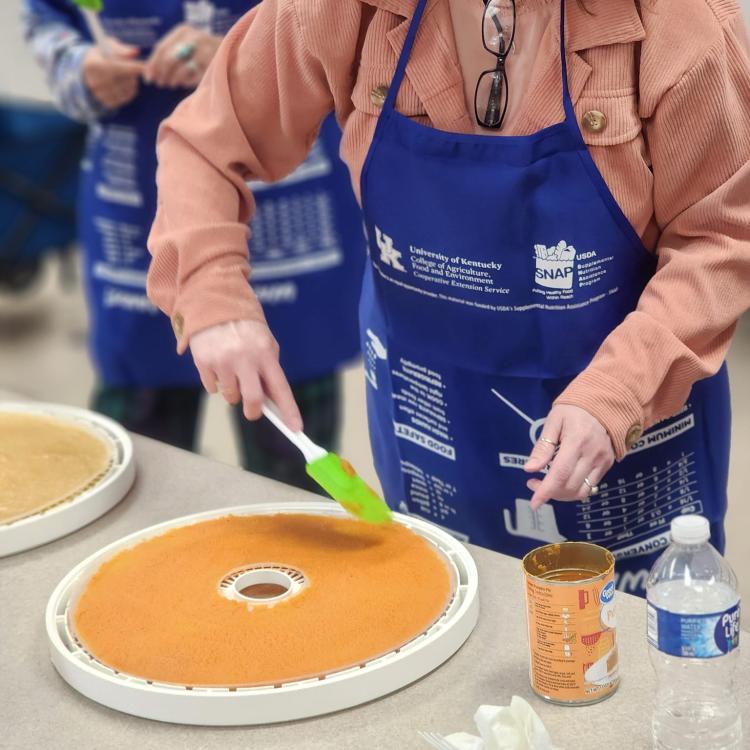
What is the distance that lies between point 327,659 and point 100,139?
161 cm

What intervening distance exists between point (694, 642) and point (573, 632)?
0.14 meters

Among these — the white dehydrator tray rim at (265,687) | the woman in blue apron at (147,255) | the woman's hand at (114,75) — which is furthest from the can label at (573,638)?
the woman's hand at (114,75)

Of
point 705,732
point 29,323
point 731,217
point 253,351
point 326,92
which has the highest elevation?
point 326,92

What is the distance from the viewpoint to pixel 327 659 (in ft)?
4.01

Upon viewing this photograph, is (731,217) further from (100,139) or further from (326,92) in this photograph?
(100,139)

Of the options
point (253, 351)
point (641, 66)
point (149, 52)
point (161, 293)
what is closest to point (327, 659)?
point (253, 351)

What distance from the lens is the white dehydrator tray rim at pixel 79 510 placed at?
1519 millimetres

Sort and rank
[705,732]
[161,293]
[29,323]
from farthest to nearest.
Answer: [29,323], [161,293], [705,732]

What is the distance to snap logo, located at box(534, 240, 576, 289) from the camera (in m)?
1.50

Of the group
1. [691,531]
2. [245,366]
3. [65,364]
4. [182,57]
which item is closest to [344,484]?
[245,366]

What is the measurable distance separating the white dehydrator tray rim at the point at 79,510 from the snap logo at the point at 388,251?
1.41ft

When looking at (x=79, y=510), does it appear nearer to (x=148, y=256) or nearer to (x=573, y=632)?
(x=573, y=632)

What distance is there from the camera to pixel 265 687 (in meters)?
1.19

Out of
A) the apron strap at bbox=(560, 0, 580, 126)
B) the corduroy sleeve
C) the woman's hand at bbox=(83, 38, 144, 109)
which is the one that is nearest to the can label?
the corduroy sleeve
